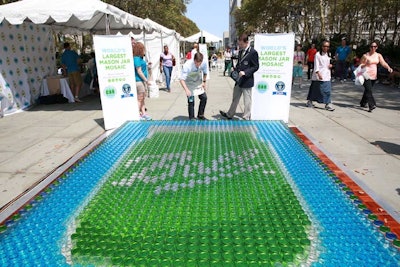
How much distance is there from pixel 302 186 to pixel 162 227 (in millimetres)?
1525

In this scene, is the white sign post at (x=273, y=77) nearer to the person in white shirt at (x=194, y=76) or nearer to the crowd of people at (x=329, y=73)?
the person in white shirt at (x=194, y=76)

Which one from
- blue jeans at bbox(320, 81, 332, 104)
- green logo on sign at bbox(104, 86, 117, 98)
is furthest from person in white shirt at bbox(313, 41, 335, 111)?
green logo on sign at bbox(104, 86, 117, 98)

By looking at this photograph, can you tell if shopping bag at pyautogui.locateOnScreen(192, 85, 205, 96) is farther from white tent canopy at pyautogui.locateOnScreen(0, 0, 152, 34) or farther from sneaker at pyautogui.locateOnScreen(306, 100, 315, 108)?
sneaker at pyautogui.locateOnScreen(306, 100, 315, 108)

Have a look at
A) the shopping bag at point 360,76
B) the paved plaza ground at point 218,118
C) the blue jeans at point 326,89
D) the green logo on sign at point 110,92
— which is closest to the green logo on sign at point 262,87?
the paved plaza ground at point 218,118

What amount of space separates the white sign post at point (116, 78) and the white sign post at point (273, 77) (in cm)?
292

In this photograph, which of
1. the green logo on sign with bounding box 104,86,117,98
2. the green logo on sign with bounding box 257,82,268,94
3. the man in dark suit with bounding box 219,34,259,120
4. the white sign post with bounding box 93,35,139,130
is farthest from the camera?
the green logo on sign with bounding box 257,82,268,94

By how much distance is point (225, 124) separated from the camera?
5.73 meters

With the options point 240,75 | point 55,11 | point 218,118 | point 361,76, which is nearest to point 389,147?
point 240,75

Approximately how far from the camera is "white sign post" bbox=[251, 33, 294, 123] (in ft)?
23.1

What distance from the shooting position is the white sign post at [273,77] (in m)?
7.03

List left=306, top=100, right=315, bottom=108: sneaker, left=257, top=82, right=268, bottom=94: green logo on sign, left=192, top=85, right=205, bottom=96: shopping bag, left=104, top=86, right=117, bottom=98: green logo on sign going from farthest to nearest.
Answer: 1. left=306, top=100, right=315, bottom=108: sneaker
2. left=257, top=82, right=268, bottom=94: green logo on sign
3. left=104, top=86, right=117, bottom=98: green logo on sign
4. left=192, top=85, right=205, bottom=96: shopping bag

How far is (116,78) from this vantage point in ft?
Answer: 23.4

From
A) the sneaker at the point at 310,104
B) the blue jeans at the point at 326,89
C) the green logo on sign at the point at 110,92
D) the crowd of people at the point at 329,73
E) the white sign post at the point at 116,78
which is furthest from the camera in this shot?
the sneaker at the point at 310,104

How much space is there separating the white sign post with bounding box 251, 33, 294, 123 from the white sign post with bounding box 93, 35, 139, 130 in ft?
9.57
